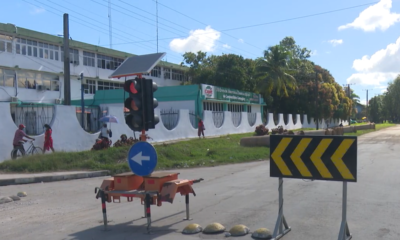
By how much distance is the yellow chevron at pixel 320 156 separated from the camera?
235 inches

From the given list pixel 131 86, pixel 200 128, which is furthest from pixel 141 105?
pixel 200 128

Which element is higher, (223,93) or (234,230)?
(223,93)

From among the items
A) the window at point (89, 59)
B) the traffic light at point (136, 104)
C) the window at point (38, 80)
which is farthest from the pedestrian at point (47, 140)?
the window at point (89, 59)

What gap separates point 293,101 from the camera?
56219mm

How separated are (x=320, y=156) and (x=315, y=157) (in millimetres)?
79

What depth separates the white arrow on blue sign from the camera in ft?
23.2

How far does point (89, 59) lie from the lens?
47531 millimetres

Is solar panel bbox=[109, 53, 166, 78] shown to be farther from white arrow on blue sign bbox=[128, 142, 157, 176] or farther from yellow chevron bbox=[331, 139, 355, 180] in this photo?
yellow chevron bbox=[331, 139, 355, 180]

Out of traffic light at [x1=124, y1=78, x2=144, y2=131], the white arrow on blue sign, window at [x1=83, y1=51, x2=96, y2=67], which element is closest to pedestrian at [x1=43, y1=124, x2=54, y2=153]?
traffic light at [x1=124, y1=78, x2=144, y2=131]

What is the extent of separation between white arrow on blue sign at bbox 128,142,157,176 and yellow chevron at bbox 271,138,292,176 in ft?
6.76

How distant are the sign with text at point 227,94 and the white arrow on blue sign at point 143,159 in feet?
89.2

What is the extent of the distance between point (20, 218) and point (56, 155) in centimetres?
878

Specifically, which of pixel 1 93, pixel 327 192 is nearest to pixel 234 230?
pixel 327 192

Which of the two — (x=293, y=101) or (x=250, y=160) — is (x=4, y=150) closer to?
(x=250, y=160)
